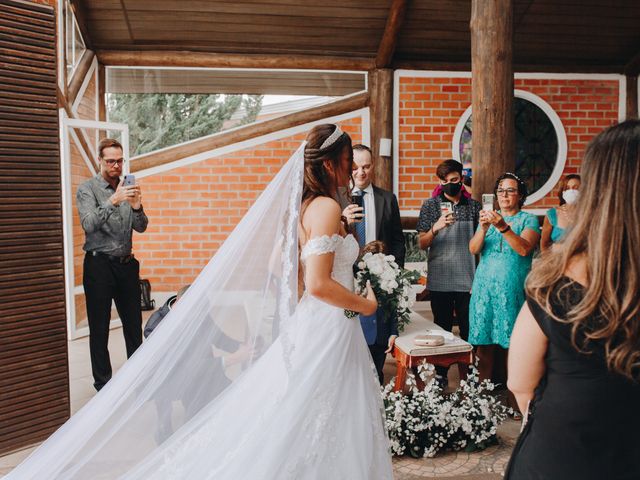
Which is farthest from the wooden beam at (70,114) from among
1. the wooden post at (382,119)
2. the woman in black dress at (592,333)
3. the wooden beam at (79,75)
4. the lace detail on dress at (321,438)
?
the woman in black dress at (592,333)

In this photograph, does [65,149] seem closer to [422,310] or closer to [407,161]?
[407,161]

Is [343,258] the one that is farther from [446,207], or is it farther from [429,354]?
[446,207]

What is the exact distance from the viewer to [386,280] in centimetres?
292

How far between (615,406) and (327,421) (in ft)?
3.63

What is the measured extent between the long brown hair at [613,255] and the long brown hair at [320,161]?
1150mm

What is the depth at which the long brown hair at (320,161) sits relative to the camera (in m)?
2.10

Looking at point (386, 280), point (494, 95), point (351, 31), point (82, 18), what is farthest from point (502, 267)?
point (82, 18)

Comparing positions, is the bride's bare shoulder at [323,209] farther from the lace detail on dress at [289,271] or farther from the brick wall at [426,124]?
the brick wall at [426,124]

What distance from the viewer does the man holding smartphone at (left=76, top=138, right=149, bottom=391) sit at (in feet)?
12.6

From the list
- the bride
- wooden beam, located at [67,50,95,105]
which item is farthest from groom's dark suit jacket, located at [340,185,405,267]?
wooden beam, located at [67,50,95,105]

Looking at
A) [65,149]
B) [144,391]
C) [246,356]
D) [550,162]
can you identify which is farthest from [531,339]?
[550,162]

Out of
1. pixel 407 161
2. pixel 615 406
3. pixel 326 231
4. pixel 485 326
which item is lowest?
pixel 485 326

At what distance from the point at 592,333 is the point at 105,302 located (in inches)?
136

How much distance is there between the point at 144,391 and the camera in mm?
2023
